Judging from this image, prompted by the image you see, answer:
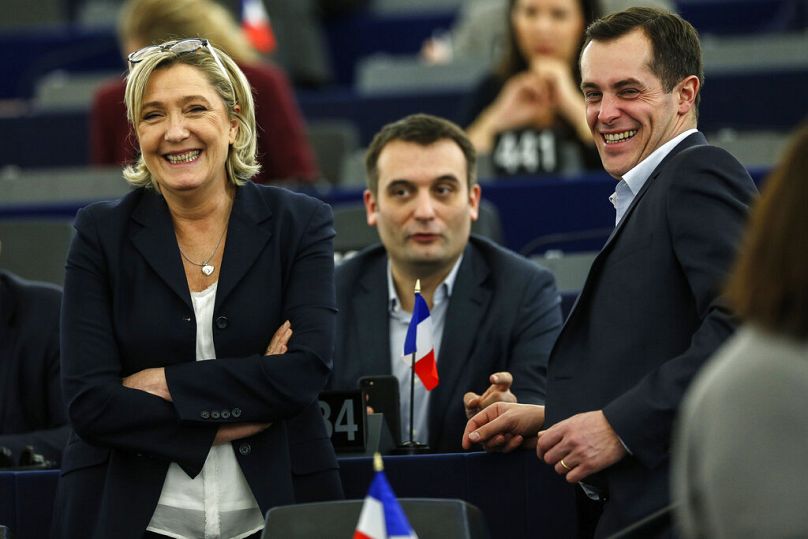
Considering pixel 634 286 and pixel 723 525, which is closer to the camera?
pixel 723 525

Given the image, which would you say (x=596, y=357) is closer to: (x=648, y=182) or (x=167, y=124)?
(x=648, y=182)

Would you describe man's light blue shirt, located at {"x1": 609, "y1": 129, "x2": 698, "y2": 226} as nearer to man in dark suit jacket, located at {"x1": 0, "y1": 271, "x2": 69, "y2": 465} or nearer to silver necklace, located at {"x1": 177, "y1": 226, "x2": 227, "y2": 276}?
silver necklace, located at {"x1": 177, "y1": 226, "x2": 227, "y2": 276}

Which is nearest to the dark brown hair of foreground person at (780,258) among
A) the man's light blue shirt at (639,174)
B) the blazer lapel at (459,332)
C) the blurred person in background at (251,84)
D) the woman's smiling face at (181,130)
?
the man's light blue shirt at (639,174)

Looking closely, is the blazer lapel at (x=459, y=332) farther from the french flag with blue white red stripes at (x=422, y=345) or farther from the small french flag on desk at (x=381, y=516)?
the small french flag on desk at (x=381, y=516)

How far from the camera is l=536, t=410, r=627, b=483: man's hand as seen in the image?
9.57 feet

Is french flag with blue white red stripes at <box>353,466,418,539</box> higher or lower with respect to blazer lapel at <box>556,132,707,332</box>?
lower

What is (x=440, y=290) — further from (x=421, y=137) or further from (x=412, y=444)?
(x=412, y=444)

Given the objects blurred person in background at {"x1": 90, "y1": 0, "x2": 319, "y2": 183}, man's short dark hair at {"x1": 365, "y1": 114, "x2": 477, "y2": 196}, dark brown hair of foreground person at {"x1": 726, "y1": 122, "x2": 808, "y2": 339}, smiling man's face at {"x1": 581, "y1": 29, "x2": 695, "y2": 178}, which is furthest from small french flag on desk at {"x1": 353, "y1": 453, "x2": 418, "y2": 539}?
blurred person in background at {"x1": 90, "y1": 0, "x2": 319, "y2": 183}

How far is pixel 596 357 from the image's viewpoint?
3.02 m

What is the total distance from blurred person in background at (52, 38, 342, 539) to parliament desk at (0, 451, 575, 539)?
0.21 meters

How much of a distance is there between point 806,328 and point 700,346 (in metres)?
0.95

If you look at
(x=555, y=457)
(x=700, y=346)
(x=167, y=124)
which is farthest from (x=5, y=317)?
(x=700, y=346)

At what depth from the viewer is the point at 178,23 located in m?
5.93

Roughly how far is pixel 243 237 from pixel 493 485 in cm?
82
